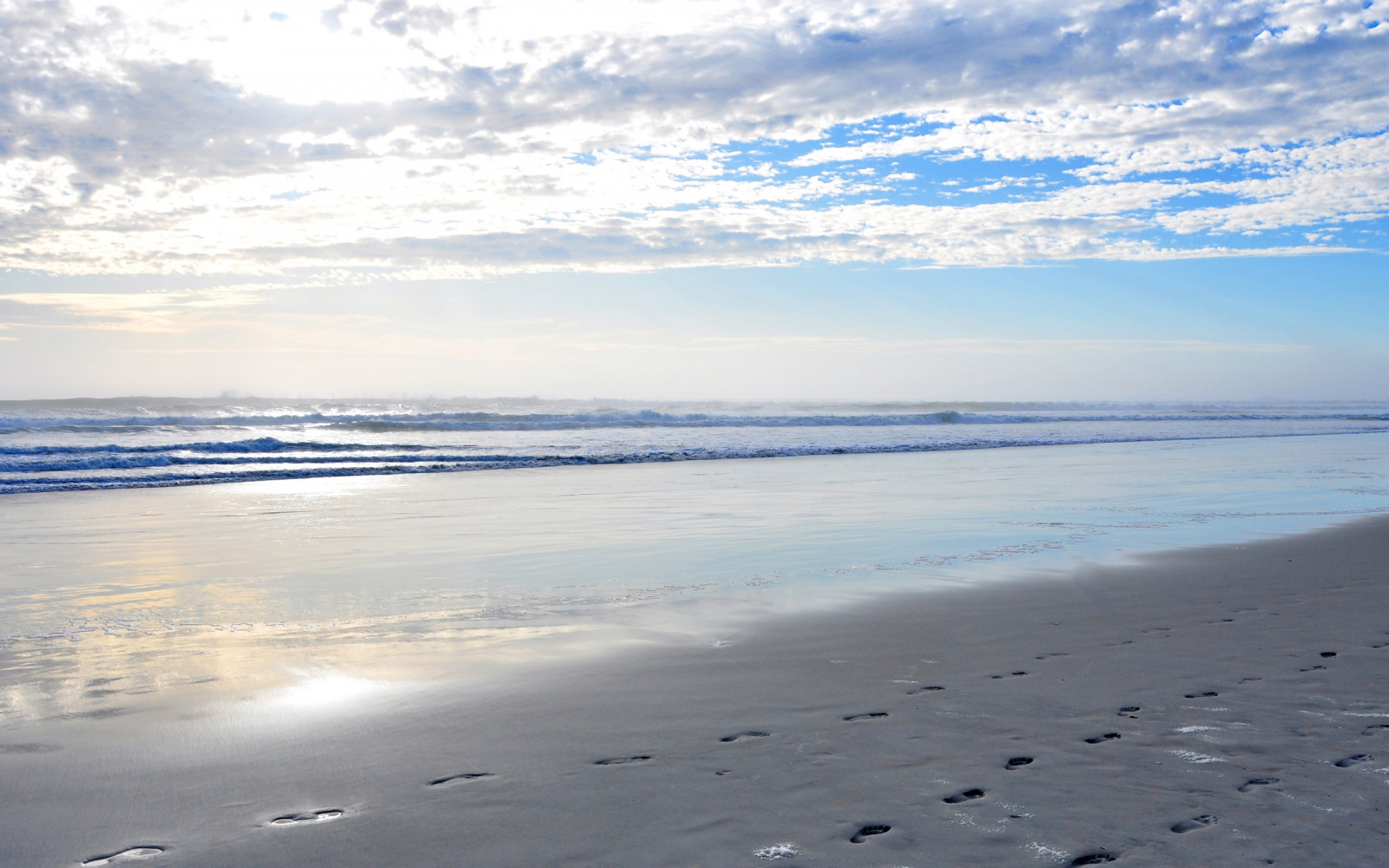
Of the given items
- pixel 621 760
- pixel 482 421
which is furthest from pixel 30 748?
pixel 482 421

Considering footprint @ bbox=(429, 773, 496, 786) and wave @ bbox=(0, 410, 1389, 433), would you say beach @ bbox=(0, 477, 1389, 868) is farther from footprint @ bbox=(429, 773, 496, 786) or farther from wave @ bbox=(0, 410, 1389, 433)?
wave @ bbox=(0, 410, 1389, 433)

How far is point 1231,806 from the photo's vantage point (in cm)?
270

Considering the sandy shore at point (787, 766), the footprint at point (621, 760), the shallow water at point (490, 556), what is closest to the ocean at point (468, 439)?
the shallow water at point (490, 556)

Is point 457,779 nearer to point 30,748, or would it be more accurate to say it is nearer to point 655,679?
point 655,679

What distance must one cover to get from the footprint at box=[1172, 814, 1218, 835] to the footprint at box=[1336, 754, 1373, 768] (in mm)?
740

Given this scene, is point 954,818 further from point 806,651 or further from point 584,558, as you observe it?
point 584,558

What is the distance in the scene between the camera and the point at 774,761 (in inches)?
122

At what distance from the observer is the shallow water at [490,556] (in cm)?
469

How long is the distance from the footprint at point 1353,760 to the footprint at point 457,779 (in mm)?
2938

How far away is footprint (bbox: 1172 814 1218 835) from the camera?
8.39ft

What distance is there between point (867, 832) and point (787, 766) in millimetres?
520

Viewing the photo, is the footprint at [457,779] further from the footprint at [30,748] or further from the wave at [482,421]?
the wave at [482,421]

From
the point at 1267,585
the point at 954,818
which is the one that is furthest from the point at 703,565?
the point at 954,818

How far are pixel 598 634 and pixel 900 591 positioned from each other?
2270 millimetres
